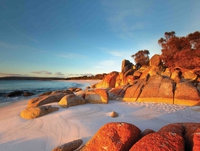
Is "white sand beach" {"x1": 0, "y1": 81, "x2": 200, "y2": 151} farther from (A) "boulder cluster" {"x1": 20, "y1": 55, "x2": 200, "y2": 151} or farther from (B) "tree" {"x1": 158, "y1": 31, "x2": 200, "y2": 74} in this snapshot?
(B) "tree" {"x1": 158, "y1": 31, "x2": 200, "y2": 74}

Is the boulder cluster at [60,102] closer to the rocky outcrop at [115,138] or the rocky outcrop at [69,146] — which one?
the rocky outcrop at [69,146]

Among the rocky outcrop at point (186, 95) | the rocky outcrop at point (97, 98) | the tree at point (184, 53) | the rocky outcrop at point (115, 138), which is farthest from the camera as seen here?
the tree at point (184, 53)

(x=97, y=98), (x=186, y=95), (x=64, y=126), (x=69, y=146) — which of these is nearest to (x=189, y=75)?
(x=186, y=95)

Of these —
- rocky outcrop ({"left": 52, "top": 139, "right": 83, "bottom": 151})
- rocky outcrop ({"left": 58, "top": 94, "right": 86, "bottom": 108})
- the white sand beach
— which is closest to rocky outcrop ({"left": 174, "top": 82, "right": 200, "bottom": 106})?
the white sand beach

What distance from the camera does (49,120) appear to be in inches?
237

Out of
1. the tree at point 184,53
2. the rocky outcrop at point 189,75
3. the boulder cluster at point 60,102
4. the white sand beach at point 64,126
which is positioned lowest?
the white sand beach at point 64,126

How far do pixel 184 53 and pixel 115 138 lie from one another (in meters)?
14.3

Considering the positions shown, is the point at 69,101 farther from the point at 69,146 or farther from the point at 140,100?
the point at 140,100

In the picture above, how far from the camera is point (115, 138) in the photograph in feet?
9.53

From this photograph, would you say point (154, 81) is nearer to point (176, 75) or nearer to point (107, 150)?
point (176, 75)

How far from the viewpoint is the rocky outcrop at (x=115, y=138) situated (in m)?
2.80

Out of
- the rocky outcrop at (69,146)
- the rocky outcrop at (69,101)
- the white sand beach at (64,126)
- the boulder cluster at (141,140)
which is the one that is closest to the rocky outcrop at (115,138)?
the boulder cluster at (141,140)

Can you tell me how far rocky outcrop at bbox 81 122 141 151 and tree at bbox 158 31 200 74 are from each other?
41.9 ft

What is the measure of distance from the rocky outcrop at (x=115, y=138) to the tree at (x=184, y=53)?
12.8m
